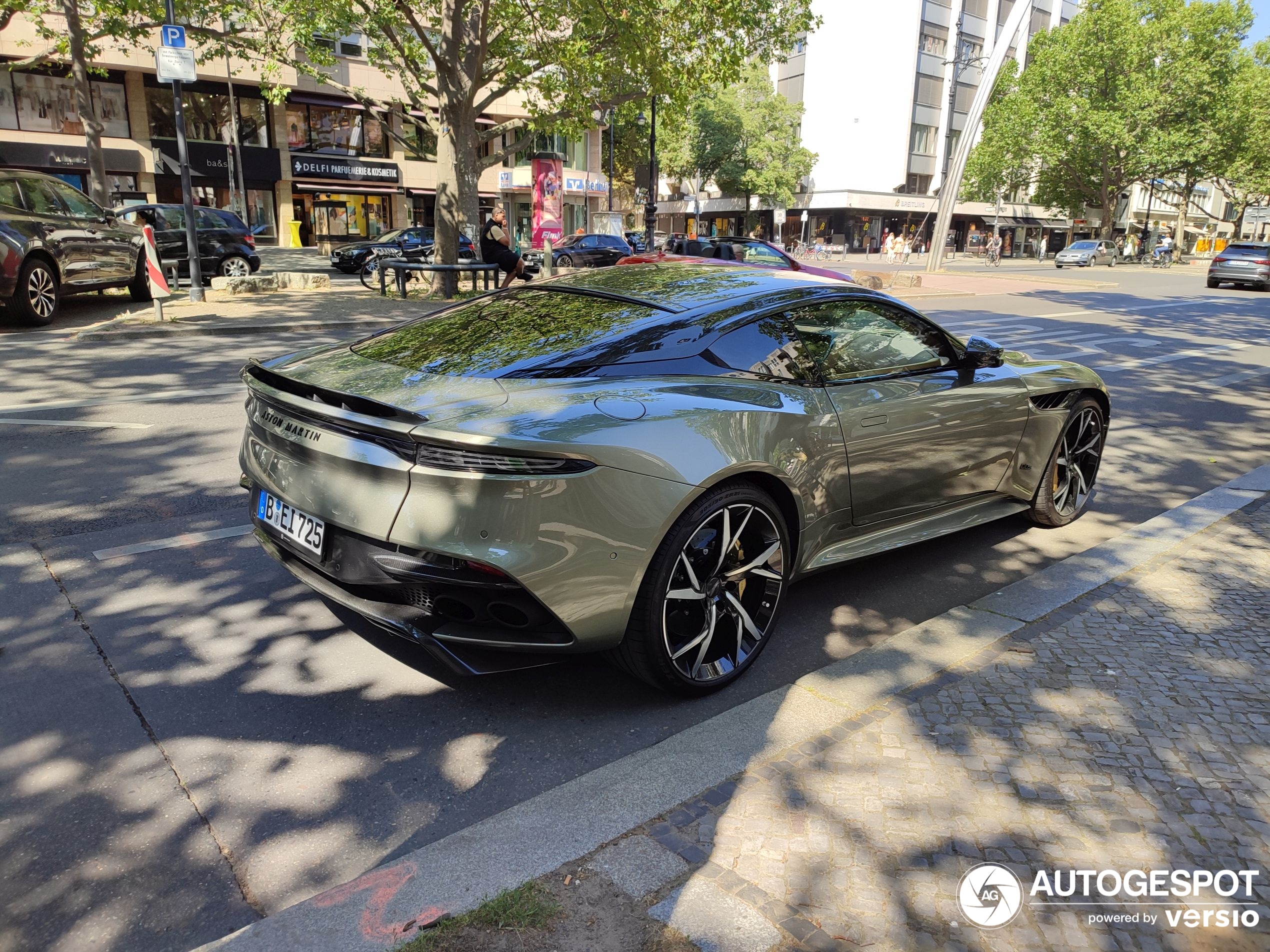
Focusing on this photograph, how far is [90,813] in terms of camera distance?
257 cm

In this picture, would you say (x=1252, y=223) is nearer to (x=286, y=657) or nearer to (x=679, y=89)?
(x=679, y=89)

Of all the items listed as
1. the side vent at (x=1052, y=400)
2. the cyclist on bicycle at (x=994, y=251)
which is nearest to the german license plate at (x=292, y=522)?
the side vent at (x=1052, y=400)

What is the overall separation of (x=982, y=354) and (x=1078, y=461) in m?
1.41

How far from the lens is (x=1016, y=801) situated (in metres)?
2.65

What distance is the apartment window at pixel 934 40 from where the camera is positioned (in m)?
64.8

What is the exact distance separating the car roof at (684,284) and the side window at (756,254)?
1310 centimetres

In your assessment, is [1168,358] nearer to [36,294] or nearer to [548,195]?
[36,294]

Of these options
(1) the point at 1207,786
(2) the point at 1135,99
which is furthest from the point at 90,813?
(2) the point at 1135,99

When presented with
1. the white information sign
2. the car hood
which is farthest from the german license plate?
the white information sign

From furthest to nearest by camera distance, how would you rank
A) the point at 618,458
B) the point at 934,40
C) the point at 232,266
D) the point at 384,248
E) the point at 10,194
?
the point at 934,40 → the point at 384,248 → the point at 232,266 → the point at 10,194 → the point at 618,458

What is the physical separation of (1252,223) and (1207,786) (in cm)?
13624

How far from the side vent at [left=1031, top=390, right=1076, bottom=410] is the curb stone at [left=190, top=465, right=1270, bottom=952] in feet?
3.33

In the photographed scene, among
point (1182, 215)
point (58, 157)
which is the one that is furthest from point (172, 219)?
point (1182, 215)

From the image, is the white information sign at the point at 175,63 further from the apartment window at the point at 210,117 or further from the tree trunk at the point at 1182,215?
the tree trunk at the point at 1182,215
